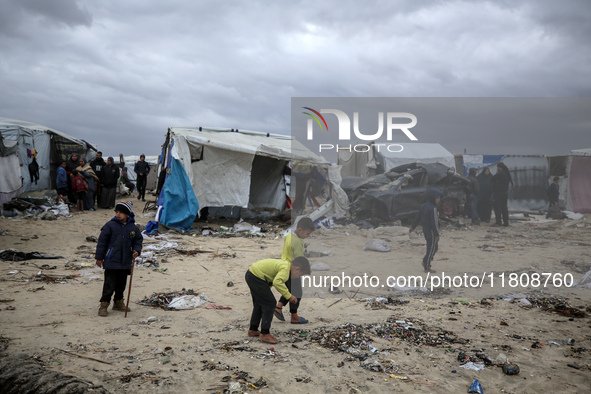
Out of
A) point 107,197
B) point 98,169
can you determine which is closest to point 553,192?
point 107,197

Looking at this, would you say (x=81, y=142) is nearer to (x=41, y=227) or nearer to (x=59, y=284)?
(x=41, y=227)

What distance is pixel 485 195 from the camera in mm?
11398

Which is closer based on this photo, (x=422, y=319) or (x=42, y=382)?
(x=42, y=382)

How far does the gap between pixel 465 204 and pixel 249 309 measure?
29.2 feet

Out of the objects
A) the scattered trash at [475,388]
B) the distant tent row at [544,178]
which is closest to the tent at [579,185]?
the distant tent row at [544,178]

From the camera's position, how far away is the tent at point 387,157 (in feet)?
48.5

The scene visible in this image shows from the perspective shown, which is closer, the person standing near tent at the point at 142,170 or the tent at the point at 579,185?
the tent at the point at 579,185

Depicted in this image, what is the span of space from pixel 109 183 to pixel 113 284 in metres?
10.2

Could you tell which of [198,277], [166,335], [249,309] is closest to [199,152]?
[198,277]

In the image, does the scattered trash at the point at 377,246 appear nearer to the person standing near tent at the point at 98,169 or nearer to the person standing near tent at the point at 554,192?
the person standing near tent at the point at 554,192

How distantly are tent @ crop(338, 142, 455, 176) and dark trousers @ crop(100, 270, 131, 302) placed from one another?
10354 millimetres

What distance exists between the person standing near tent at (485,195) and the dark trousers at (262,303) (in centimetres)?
876

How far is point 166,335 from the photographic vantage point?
411cm

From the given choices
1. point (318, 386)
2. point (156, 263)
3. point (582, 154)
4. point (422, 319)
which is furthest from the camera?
point (582, 154)
